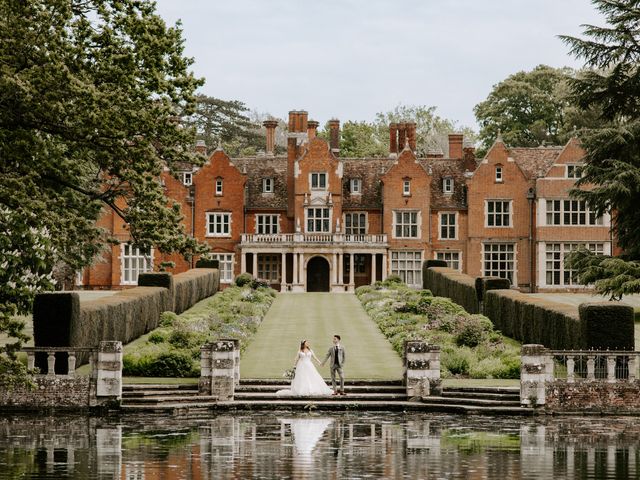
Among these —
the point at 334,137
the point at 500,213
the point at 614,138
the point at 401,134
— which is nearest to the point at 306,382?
the point at 614,138

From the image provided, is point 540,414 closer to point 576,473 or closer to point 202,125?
point 576,473

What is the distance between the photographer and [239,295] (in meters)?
52.2

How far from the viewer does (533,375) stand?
25.7 metres

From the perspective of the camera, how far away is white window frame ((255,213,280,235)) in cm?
6488

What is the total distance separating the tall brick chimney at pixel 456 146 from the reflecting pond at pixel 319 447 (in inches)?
1730

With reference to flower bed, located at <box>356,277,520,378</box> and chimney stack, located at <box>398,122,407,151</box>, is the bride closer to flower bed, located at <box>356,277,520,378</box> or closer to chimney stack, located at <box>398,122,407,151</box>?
flower bed, located at <box>356,277,520,378</box>

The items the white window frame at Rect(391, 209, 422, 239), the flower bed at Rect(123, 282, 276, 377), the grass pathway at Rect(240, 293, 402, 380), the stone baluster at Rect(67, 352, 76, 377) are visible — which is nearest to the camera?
the stone baluster at Rect(67, 352, 76, 377)

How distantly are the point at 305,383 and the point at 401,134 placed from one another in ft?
140

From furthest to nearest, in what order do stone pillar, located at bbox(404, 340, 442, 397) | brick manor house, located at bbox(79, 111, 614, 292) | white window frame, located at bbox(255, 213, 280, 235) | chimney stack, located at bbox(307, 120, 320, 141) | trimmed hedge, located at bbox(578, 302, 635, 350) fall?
chimney stack, located at bbox(307, 120, 320, 141) → white window frame, located at bbox(255, 213, 280, 235) → brick manor house, located at bbox(79, 111, 614, 292) → trimmed hedge, located at bbox(578, 302, 635, 350) → stone pillar, located at bbox(404, 340, 442, 397)

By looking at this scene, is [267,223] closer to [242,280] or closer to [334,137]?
[334,137]

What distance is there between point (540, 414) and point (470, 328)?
893 centimetres

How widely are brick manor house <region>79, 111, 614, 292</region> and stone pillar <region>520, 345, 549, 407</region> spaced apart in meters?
36.4

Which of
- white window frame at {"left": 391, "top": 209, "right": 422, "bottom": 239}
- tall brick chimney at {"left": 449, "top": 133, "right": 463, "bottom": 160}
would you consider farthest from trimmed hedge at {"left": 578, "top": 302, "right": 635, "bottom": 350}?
tall brick chimney at {"left": 449, "top": 133, "right": 463, "bottom": 160}

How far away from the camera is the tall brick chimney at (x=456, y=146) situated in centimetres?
6831
